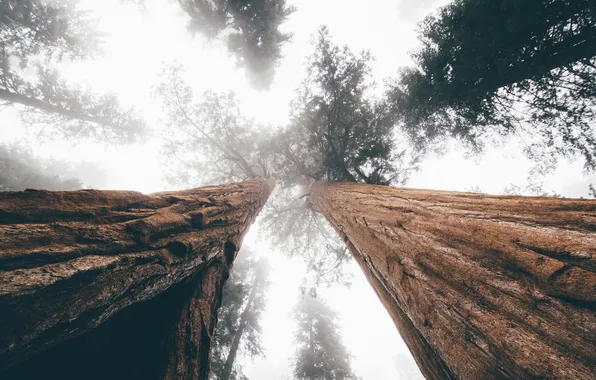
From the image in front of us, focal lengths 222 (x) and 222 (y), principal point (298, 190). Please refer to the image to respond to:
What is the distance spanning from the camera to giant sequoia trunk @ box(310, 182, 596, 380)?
967 mm

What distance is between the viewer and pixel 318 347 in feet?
46.1

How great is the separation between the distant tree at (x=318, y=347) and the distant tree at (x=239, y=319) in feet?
9.87

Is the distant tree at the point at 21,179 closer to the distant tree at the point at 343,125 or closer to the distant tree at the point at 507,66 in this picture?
the distant tree at the point at 343,125

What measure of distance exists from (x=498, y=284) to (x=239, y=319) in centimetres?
1428

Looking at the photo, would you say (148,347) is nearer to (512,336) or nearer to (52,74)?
(512,336)

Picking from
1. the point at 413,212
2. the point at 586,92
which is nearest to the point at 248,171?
the point at 413,212

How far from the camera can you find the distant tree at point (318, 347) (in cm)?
1227

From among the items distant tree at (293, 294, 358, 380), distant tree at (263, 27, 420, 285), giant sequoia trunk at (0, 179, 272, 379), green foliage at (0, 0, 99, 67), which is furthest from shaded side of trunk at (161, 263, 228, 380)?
green foliage at (0, 0, 99, 67)

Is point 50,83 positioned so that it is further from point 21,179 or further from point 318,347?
point 318,347

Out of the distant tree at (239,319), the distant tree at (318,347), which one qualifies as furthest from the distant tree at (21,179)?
the distant tree at (318,347)

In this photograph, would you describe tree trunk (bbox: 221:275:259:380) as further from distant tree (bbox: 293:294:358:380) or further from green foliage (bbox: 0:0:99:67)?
green foliage (bbox: 0:0:99:67)

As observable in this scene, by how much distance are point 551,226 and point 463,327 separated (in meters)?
0.82

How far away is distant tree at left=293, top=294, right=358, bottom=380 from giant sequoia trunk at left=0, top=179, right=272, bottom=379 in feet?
39.0

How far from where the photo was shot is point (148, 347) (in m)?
1.84
